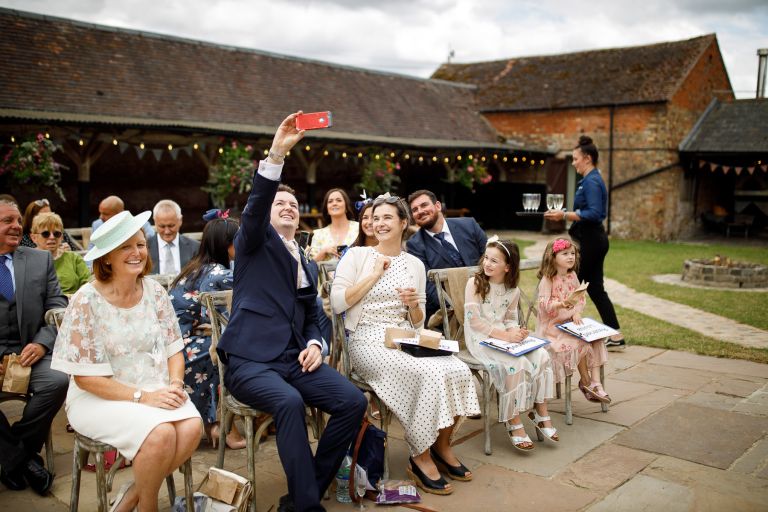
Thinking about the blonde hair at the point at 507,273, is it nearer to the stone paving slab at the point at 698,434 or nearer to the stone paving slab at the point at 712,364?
the stone paving slab at the point at 698,434

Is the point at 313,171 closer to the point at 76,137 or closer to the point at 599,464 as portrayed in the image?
the point at 76,137

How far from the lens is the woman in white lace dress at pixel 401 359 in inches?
141

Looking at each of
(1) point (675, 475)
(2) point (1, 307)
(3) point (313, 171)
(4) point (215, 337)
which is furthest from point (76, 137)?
(1) point (675, 475)

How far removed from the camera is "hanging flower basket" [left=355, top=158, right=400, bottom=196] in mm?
17047

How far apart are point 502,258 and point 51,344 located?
2.87 metres

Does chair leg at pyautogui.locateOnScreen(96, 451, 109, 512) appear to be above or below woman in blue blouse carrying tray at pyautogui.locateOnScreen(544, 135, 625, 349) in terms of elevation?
below

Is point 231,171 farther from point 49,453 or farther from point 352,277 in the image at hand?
point 49,453

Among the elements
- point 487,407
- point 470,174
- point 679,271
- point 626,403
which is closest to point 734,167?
point 470,174

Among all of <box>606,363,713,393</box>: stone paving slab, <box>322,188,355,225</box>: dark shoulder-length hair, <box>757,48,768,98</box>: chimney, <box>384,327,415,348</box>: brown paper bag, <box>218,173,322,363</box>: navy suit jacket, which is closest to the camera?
<box>218,173,322,363</box>: navy suit jacket

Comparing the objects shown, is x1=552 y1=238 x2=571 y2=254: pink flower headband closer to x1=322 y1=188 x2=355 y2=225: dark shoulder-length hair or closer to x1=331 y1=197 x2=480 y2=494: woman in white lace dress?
x1=331 y1=197 x2=480 y2=494: woman in white lace dress

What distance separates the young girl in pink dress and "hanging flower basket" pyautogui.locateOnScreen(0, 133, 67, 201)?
8.55 metres

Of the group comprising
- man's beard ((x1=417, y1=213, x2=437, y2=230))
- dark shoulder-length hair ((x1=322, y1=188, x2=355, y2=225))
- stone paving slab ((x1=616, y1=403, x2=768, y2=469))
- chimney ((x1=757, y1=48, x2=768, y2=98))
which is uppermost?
chimney ((x1=757, y1=48, x2=768, y2=98))

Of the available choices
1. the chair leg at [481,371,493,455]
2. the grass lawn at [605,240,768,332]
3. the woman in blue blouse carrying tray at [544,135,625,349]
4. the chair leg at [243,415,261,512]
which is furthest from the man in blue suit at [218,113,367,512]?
the grass lawn at [605,240,768,332]

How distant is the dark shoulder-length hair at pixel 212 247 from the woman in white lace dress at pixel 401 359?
0.80 meters
